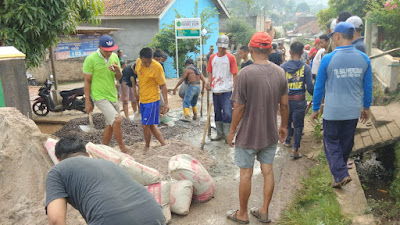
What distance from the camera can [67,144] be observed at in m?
2.51

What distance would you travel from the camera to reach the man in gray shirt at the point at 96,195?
2170 mm

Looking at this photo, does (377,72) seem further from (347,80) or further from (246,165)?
(246,165)

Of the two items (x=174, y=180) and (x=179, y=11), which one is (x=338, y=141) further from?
(x=179, y=11)

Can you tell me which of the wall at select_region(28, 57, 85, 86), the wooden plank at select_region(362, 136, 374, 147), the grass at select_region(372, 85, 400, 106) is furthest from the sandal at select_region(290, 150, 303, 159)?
the wall at select_region(28, 57, 85, 86)

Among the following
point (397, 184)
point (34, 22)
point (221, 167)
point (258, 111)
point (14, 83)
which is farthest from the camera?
point (34, 22)

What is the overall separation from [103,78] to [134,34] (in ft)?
47.9

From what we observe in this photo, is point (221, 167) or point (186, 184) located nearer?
point (186, 184)

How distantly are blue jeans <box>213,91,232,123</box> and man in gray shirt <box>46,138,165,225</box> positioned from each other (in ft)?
12.9

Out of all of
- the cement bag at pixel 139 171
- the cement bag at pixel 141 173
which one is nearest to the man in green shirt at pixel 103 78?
the cement bag at pixel 139 171

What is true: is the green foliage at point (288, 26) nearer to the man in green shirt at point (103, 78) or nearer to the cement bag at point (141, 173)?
the man in green shirt at point (103, 78)

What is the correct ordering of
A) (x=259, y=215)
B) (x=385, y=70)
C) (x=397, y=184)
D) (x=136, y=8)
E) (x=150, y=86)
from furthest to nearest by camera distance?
(x=136, y=8) → (x=385, y=70) → (x=150, y=86) → (x=397, y=184) → (x=259, y=215)

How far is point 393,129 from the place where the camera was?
5254 millimetres

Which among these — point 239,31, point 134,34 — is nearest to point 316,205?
point 134,34

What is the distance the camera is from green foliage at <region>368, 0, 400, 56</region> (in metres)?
8.47
